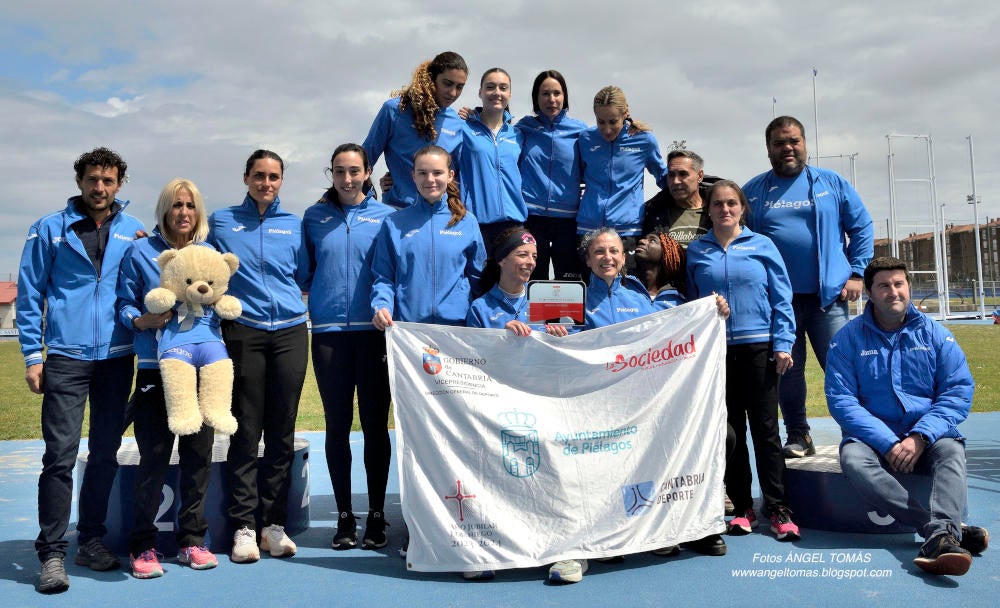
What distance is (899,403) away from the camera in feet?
15.0

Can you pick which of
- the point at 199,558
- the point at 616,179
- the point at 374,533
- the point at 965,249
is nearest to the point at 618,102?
the point at 616,179

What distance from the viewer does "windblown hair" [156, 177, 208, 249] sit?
4465 mm

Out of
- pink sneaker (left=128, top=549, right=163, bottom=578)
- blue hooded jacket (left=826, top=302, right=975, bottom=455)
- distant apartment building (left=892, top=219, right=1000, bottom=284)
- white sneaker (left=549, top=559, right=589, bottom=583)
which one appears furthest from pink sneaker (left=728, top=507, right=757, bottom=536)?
distant apartment building (left=892, top=219, right=1000, bottom=284)

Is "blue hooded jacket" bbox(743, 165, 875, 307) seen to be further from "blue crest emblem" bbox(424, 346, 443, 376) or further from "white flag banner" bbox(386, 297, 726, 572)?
"blue crest emblem" bbox(424, 346, 443, 376)

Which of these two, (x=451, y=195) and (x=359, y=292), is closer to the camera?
(x=359, y=292)

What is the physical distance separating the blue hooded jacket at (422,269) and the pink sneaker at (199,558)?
1663mm

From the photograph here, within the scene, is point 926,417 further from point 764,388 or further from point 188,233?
point 188,233

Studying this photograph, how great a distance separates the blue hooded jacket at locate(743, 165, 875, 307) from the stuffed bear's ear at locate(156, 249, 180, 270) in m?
3.76

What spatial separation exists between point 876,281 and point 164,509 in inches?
178

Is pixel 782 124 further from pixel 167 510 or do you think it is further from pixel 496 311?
pixel 167 510

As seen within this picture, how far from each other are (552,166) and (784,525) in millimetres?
2886

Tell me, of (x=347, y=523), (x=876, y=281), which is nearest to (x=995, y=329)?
(x=876, y=281)

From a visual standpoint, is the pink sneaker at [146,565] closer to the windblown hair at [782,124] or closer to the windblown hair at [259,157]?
the windblown hair at [259,157]

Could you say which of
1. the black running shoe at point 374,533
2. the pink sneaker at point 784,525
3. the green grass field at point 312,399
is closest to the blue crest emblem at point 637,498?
the pink sneaker at point 784,525
